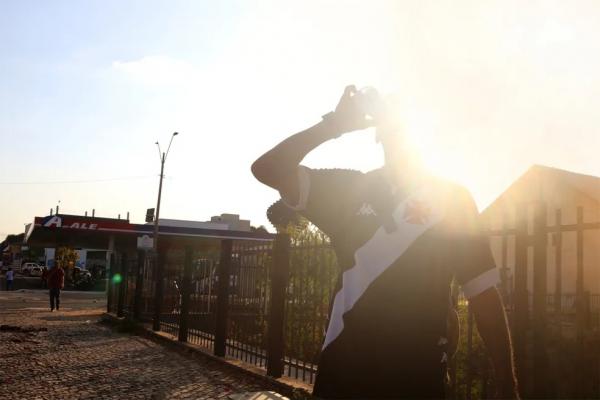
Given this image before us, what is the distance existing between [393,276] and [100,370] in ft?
28.8

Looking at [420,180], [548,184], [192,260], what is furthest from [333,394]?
[548,184]

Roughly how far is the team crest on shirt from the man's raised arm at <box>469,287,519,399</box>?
338 mm

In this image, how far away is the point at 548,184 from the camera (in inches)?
1160

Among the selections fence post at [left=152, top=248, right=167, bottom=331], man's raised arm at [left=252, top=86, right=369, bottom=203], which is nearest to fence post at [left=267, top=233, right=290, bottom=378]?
fence post at [left=152, top=248, right=167, bottom=331]

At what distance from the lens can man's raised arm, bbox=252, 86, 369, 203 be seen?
2.07 m

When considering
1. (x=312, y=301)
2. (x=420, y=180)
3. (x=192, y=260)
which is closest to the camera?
(x=420, y=180)

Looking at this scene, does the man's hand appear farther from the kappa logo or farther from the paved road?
the paved road

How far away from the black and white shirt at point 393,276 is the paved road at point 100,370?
619 cm

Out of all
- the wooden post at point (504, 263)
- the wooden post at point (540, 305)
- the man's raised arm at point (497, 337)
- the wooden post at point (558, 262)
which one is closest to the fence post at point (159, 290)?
the wooden post at point (504, 263)

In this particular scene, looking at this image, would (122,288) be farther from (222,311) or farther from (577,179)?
(577,179)

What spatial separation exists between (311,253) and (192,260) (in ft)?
16.6

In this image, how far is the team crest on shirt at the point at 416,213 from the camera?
202 centimetres

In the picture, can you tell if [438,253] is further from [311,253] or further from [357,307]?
[311,253]

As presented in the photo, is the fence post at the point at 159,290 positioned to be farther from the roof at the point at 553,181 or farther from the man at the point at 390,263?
the roof at the point at 553,181
